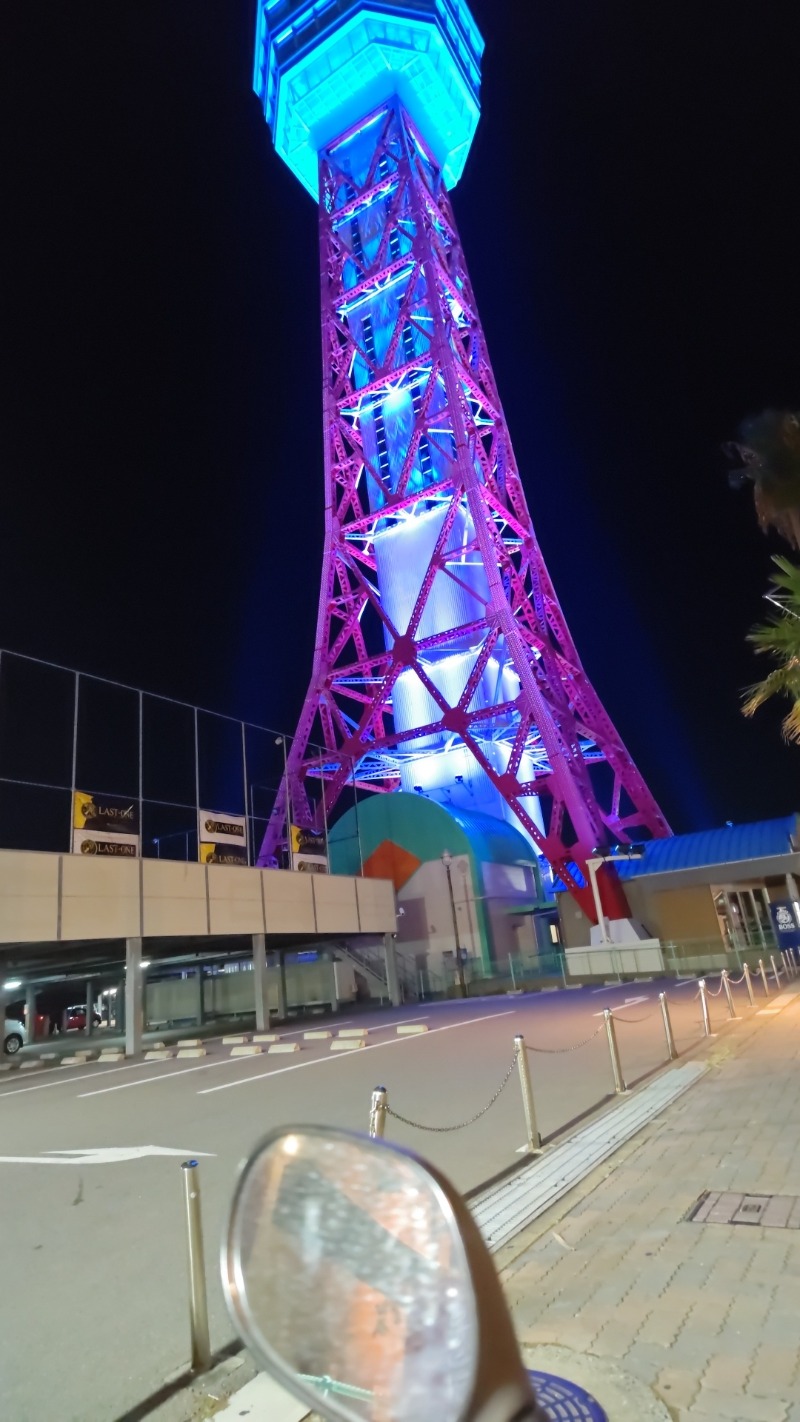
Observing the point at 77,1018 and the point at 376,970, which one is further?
the point at 77,1018

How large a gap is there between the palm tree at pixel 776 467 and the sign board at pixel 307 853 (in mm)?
20802

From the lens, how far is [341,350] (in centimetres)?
5112

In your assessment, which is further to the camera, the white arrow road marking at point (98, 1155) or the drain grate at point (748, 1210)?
the white arrow road marking at point (98, 1155)

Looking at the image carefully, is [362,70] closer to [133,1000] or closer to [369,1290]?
[133,1000]

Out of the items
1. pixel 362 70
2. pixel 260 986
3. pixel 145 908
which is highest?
pixel 362 70

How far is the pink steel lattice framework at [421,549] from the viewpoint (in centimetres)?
4112

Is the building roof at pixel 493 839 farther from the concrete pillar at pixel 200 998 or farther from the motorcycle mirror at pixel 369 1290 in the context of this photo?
the motorcycle mirror at pixel 369 1290

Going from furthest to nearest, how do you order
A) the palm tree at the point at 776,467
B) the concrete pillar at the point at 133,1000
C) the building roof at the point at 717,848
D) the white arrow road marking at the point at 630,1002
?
the building roof at the point at 717,848
the concrete pillar at the point at 133,1000
the white arrow road marking at the point at 630,1002
the palm tree at the point at 776,467

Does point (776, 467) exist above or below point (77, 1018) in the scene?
above

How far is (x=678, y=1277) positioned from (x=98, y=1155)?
638 cm

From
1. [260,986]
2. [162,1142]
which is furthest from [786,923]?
[162,1142]

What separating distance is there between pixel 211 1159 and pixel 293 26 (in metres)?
75.4

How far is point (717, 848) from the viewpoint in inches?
1312

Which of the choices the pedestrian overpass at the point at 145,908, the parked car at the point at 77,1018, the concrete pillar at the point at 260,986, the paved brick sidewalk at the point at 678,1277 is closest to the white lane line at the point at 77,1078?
the pedestrian overpass at the point at 145,908
